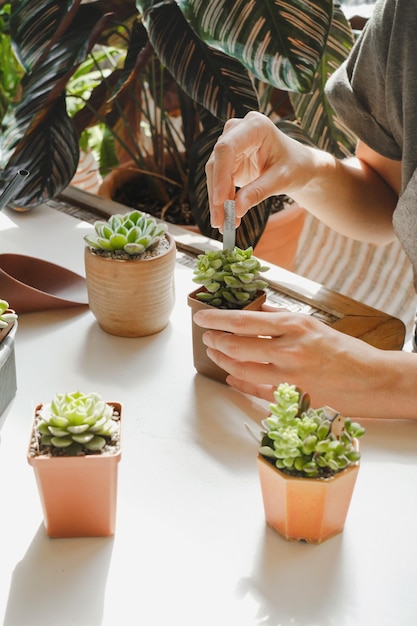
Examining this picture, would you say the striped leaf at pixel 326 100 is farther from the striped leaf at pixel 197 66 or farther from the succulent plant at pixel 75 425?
the succulent plant at pixel 75 425

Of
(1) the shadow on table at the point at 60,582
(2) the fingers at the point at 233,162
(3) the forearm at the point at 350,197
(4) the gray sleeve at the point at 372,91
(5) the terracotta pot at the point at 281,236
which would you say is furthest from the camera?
(5) the terracotta pot at the point at 281,236

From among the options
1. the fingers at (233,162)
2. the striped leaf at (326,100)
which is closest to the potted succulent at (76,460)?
the fingers at (233,162)

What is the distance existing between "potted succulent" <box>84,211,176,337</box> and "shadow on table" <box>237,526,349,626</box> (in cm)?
41

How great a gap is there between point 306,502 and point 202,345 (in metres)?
0.32

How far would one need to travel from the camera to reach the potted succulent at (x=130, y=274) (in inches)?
41.0

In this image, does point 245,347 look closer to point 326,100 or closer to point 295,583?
point 295,583

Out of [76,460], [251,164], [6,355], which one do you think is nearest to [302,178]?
[251,164]

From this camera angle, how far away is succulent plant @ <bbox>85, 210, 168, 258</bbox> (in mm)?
1040

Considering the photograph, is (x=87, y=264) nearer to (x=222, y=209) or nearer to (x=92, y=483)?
(x=222, y=209)

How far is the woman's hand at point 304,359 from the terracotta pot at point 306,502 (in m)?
0.19

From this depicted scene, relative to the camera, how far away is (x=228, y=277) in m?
0.96

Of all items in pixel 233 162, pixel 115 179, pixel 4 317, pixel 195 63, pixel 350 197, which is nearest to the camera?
pixel 4 317

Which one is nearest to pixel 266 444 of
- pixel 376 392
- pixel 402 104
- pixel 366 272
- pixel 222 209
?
pixel 376 392

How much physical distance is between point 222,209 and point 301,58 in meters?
0.38
